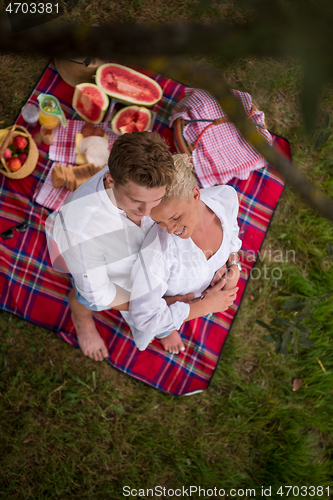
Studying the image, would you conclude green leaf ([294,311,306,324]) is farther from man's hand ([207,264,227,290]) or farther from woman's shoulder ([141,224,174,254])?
woman's shoulder ([141,224,174,254])

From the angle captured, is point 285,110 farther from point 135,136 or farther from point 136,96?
point 135,136

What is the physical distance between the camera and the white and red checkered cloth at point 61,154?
10.2 ft

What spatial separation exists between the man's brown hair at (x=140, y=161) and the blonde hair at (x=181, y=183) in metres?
0.16

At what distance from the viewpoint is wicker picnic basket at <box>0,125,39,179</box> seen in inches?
116

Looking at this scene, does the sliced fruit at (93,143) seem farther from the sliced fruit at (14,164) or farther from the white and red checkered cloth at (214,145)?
the white and red checkered cloth at (214,145)

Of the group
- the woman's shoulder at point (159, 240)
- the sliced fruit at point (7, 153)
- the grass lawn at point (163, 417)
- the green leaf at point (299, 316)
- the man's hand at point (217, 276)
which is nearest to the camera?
the woman's shoulder at point (159, 240)

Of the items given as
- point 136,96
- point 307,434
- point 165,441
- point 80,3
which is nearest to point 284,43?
point 136,96

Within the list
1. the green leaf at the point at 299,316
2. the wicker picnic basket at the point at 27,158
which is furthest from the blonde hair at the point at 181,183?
the wicker picnic basket at the point at 27,158

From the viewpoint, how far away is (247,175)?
328 cm

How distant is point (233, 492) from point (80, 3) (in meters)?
4.88

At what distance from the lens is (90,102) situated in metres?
3.22

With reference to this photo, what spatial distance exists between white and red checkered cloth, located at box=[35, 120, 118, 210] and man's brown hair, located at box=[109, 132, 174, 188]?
1583 mm

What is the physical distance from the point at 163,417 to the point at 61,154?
2.61 m

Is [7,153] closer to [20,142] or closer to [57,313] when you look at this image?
[20,142]
